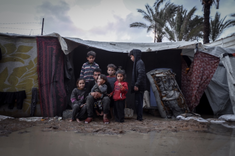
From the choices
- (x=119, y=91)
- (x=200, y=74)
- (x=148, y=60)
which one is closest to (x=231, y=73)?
(x=200, y=74)

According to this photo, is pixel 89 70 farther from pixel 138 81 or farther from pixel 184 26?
pixel 184 26

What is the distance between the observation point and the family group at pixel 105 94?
3.41 m

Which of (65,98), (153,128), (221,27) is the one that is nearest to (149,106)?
(153,128)

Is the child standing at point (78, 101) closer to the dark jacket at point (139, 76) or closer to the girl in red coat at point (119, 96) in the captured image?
the girl in red coat at point (119, 96)

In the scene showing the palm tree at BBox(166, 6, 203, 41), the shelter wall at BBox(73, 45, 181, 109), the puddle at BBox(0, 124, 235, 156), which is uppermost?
the palm tree at BBox(166, 6, 203, 41)

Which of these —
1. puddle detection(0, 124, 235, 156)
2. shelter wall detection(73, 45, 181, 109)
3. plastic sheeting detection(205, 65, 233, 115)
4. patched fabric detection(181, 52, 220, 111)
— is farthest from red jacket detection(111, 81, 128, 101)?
plastic sheeting detection(205, 65, 233, 115)

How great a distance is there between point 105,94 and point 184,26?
34.5 feet

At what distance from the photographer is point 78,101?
11.6ft

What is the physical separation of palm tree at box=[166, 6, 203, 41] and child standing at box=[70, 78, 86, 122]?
10354 millimetres

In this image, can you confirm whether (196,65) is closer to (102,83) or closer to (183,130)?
(183,130)

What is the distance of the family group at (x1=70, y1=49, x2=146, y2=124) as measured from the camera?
11.2ft

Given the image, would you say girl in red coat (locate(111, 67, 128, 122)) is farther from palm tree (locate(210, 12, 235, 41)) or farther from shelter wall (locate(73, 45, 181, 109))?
palm tree (locate(210, 12, 235, 41))

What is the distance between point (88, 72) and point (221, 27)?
12.6 m

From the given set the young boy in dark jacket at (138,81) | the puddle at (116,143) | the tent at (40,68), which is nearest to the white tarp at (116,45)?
the tent at (40,68)
